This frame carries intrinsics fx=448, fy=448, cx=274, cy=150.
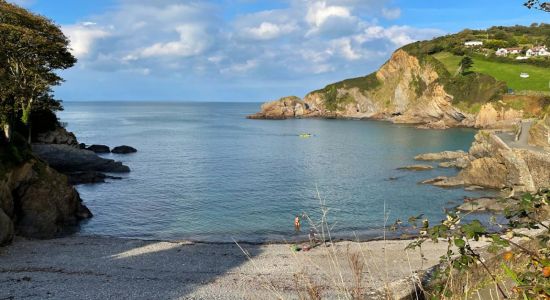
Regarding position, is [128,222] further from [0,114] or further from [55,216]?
[0,114]

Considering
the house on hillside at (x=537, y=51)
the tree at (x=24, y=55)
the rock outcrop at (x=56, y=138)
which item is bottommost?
the rock outcrop at (x=56, y=138)

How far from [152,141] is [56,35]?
51.1 meters

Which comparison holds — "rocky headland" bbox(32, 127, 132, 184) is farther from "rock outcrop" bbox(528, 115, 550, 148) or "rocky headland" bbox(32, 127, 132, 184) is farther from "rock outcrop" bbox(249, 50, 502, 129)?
"rock outcrop" bbox(249, 50, 502, 129)

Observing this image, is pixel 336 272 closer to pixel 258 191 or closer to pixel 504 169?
pixel 258 191

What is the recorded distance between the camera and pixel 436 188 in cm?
4553

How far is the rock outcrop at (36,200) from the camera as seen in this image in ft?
A: 92.9

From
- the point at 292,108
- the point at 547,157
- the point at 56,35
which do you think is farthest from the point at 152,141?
the point at 292,108

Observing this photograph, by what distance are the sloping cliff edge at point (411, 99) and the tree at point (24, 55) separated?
9217 cm

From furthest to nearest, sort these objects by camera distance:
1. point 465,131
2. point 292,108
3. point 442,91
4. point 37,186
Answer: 1. point 292,108
2. point 442,91
3. point 465,131
4. point 37,186

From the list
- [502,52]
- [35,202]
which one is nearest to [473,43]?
[502,52]

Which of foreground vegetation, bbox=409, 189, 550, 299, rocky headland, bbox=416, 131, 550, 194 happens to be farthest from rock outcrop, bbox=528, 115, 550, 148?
foreground vegetation, bbox=409, 189, 550, 299

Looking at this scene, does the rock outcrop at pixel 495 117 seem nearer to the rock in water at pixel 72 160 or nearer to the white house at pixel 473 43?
the white house at pixel 473 43

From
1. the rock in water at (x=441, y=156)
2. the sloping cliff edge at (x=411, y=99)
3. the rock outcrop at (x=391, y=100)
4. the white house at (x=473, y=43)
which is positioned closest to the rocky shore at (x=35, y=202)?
the rock in water at (x=441, y=156)

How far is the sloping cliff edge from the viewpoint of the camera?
111000 millimetres
